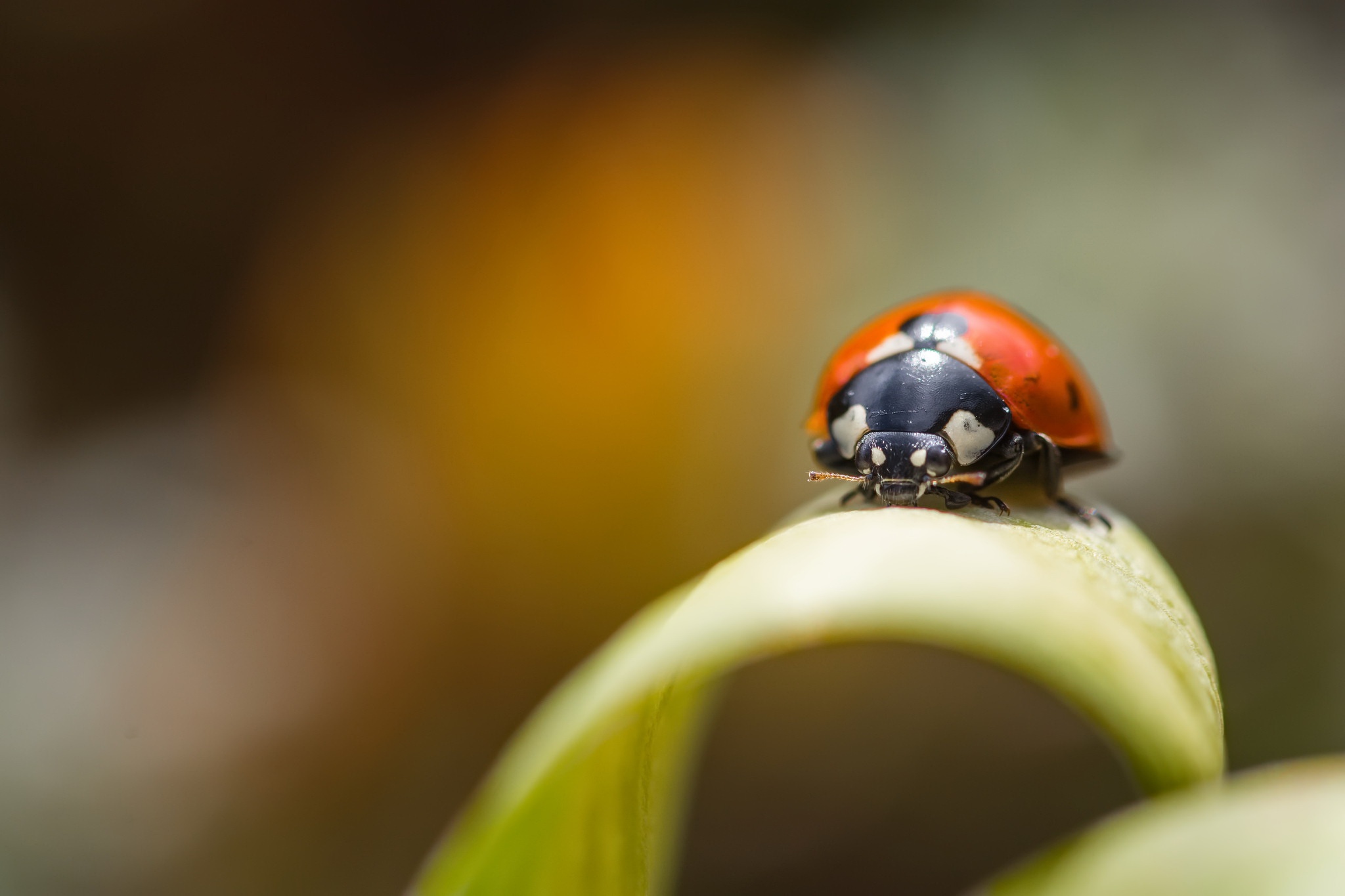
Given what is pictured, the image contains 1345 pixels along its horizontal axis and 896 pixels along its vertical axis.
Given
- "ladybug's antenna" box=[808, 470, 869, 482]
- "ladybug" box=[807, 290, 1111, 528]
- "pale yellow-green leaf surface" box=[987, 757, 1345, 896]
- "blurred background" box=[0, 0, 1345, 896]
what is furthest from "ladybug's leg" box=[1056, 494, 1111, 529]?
"blurred background" box=[0, 0, 1345, 896]

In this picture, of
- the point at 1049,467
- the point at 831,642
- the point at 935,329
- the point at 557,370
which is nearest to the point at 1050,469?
the point at 1049,467

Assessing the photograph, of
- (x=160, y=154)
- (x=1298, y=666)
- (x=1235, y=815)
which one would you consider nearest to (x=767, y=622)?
(x=1235, y=815)

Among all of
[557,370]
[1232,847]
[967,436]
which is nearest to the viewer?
[1232,847]

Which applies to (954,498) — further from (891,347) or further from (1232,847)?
(1232,847)

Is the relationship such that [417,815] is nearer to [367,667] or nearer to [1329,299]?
[367,667]

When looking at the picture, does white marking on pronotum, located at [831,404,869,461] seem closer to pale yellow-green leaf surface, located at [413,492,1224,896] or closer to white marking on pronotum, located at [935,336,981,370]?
white marking on pronotum, located at [935,336,981,370]

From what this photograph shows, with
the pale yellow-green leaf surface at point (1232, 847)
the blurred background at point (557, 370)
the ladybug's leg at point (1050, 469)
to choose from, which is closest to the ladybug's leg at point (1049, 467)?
the ladybug's leg at point (1050, 469)
